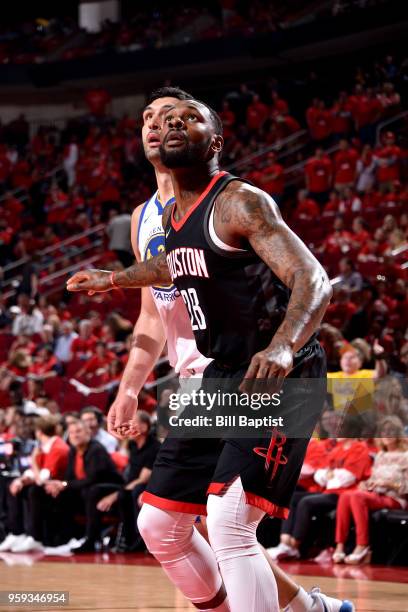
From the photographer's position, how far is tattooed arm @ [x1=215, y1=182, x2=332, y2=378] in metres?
3.18

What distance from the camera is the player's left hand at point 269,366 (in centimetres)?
310

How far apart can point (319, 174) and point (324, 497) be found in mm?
9480

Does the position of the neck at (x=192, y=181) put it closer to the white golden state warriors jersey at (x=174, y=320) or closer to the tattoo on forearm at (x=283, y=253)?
the tattoo on forearm at (x=283, y=253)

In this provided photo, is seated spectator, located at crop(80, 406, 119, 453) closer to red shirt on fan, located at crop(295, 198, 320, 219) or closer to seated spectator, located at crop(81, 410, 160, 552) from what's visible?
seated spectator, located at crop(81, 410, 160, 552)

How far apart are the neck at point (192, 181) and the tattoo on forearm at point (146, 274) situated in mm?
559

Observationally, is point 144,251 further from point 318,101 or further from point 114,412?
point 318,101

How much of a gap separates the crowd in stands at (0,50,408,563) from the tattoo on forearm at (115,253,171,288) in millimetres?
4292

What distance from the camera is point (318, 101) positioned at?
66.5ft

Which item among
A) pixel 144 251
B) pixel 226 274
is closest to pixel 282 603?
pixel 226 274

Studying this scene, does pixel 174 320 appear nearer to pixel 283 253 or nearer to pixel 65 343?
pixel 283 253

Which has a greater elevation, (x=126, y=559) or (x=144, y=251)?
(x=144, y=251)

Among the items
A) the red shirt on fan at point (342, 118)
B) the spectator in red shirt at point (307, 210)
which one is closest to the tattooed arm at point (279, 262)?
the spectator in red shirt at point (307, 210)

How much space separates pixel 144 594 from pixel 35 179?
712 inches

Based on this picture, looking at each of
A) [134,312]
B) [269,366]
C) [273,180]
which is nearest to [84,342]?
[134,312]
